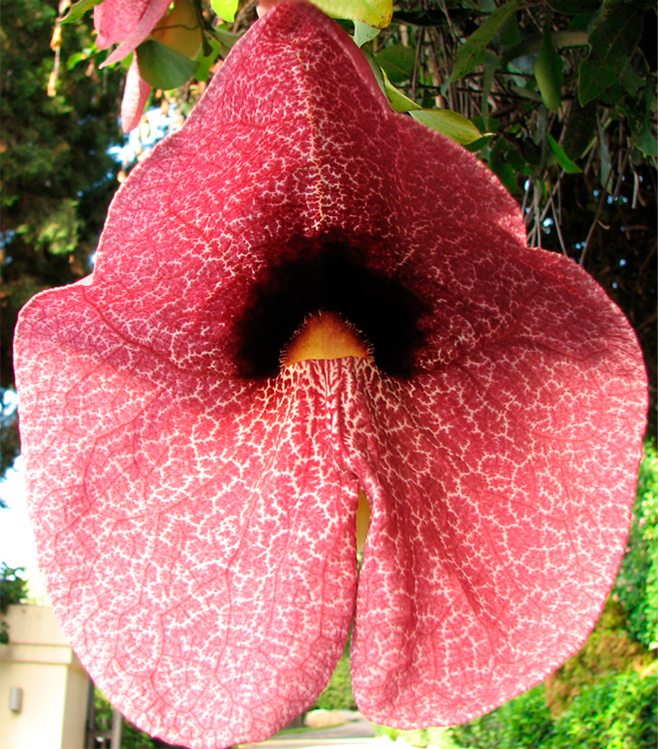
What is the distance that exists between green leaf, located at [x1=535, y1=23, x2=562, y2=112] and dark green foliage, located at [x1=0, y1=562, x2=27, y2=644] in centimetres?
372

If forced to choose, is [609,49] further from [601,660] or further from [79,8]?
[601,660]

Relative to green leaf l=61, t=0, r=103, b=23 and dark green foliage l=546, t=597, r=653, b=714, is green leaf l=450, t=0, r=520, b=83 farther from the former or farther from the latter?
dark green foliage l=546, t=597, r=653, b=714

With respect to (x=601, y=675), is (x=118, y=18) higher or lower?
higher

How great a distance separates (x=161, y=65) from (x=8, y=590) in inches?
145

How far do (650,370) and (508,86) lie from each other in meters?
1.57

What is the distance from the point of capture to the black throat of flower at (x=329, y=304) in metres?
0.40

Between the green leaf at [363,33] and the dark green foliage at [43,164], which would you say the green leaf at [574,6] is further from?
the dark green foliage at [43,164]

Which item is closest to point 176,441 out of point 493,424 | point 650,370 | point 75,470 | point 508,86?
point 75,470

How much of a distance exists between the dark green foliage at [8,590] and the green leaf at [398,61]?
358 centimetres

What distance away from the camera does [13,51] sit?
4129mm

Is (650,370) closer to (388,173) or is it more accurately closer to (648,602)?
(648,602)

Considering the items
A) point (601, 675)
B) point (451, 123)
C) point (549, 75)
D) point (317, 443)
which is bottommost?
point (601, 675)

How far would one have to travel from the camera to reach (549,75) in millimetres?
740

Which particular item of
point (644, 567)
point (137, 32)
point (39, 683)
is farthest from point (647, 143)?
point (39, 683)
